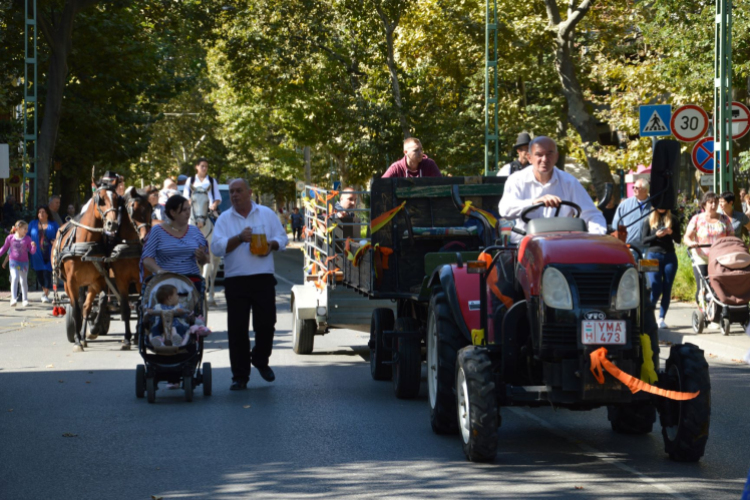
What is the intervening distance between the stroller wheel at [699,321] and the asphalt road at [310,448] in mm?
3317

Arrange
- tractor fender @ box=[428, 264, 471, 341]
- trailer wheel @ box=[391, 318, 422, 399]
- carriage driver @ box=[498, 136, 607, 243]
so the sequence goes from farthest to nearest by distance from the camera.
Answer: trailer wheel @ box=[391, 318, 422, 399]
tractor fender @ box=[428, 264, 471, 341]
carriage driver @ box=[498, 136, 607, 243]

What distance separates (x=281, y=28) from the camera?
3888 centimetres

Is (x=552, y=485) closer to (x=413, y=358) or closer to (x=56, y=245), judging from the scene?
(x=413, y=358)

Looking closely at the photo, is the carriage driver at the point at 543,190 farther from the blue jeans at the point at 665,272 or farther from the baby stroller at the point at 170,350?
the blue jeans at the point at 665,272

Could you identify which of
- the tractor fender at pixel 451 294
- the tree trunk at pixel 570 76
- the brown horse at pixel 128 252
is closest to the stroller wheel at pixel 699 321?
the brown horse at pixel 128 252

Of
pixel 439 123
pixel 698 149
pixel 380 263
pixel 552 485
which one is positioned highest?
pixel 439 123

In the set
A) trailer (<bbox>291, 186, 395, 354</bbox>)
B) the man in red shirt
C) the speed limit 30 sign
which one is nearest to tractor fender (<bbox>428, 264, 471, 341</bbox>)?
the man in red shirt

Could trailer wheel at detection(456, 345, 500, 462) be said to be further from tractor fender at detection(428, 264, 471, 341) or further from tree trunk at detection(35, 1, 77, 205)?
tree trunk at detection(35, 1, 77, 205)

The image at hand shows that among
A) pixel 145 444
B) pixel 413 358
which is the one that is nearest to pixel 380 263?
pixel 413 358

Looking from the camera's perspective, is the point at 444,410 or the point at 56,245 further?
the point at 56,245

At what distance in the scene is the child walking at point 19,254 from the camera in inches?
904

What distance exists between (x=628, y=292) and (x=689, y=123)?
40.1 feet

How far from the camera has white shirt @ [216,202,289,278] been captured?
11.6 meters

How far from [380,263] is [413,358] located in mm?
987
